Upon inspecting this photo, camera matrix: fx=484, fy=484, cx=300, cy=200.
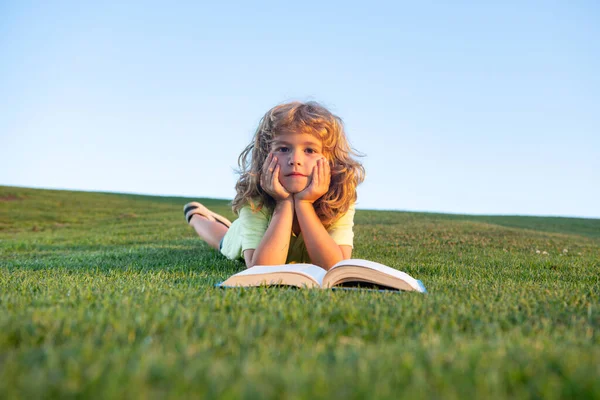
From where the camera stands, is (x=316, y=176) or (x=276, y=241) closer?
(x=276, y=241)

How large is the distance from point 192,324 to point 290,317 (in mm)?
445

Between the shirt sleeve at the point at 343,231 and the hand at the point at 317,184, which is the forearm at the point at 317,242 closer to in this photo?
the hand at the point at 317,184

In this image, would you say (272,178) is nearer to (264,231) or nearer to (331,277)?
(264,231)

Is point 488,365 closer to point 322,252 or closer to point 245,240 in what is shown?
point 322,252

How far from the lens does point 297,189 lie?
5.00 m

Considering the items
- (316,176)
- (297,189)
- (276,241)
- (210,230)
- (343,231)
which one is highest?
(316,176)

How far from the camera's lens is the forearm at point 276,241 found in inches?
188

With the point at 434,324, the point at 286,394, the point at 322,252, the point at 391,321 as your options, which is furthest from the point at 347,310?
the point at 322,252

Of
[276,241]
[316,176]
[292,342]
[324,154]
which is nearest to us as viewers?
[292,342]

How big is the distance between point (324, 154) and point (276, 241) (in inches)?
46.1

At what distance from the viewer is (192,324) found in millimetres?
2020

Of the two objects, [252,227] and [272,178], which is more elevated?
[272,178]

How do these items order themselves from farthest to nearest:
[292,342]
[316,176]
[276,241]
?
1. [316,176]
2. [276,241]
3. [292,342]

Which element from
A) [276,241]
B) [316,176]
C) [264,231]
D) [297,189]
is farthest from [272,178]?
[264,231]
